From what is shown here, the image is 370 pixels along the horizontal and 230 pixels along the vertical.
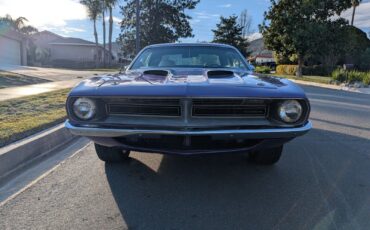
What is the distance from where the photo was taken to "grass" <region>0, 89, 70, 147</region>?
552 cm

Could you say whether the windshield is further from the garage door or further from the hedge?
the garage door

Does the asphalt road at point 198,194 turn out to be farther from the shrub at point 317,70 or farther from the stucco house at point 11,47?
the stucco house at point 11,47

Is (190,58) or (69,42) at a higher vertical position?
(69,42)

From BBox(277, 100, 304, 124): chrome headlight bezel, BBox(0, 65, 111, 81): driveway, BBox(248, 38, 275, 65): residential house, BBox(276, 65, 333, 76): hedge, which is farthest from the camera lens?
BBox(248, 38, 275, 65): residential house

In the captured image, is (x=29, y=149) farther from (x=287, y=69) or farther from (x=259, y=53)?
(x=259, y=53)

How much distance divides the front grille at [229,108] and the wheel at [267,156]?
99 cm

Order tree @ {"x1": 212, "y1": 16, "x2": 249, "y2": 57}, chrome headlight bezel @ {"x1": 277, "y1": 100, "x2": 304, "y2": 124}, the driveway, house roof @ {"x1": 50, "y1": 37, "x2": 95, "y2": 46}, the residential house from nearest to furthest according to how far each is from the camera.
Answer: chrome headlight bezel @ {"x1": 277, "y1": 100, "x2": 304, "y2": 124}
the driveway
tree @ {"x1": 212, "y1": 16, "x2": 249, "y2": 57}
house roof @ {"x1": 50, "y1": 37, "x2": 95, "y2": 46}
the residential house

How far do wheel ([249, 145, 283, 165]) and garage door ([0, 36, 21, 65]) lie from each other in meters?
32.8

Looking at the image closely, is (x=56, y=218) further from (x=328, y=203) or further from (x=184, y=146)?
(x=328, y=203)

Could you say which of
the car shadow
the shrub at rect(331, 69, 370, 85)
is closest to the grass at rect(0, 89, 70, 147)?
the car shadow

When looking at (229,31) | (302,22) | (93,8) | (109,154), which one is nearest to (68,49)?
(93,8)

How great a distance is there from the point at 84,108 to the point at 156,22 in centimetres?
3042

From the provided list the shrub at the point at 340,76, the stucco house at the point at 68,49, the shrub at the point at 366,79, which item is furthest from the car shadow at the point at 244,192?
the stucco house at the point at 68,49

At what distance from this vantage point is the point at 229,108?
3521 millimetres
